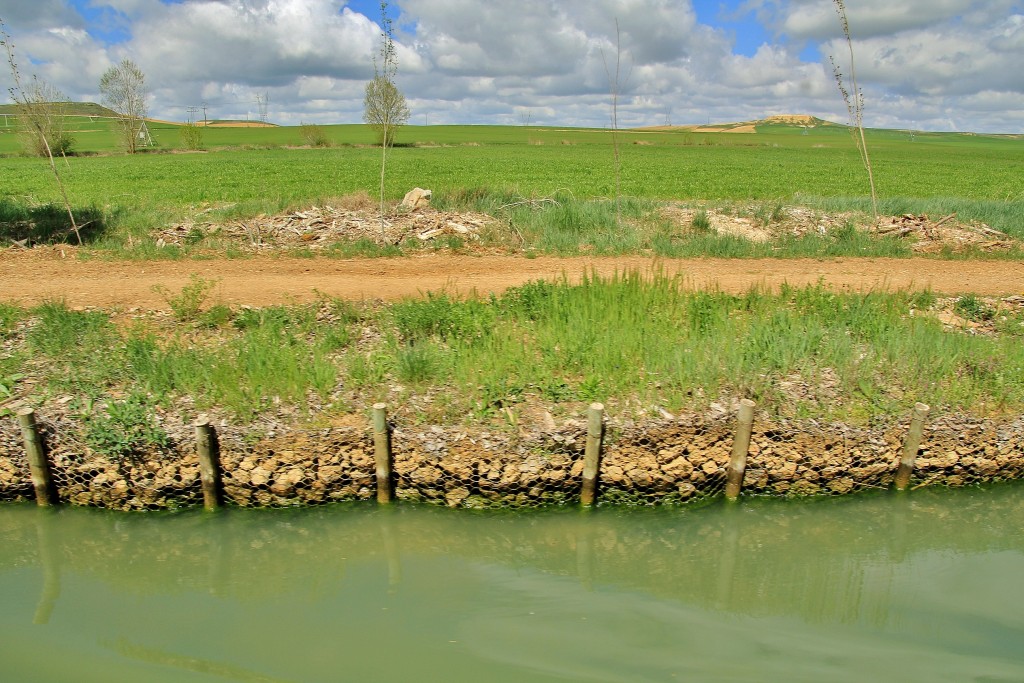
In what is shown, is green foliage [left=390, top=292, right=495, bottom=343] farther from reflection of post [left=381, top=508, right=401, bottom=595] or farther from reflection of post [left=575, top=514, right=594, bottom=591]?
reflection of post [left=575, top=514, right=594, bottom=591]

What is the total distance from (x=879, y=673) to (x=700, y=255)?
1006 centimetres

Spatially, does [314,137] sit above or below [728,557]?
above

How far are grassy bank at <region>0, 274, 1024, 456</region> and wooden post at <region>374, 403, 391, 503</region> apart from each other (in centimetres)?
61

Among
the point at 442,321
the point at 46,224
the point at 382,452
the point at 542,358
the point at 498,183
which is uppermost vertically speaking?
the point at 498,183

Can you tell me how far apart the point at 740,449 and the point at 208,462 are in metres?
4.97

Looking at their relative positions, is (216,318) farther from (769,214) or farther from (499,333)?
(769,214)

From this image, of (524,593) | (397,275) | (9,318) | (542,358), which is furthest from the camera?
(397,275)

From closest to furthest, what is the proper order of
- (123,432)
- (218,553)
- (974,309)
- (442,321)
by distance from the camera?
1. (218,553)
2. (123,432)
3. (442,321)
4. (974,309)

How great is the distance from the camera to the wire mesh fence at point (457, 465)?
6859mm

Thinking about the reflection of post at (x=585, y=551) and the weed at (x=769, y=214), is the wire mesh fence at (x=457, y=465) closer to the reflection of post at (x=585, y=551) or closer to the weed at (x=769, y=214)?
the reflection of post at (x=585, y=551)

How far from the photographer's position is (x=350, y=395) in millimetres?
7727

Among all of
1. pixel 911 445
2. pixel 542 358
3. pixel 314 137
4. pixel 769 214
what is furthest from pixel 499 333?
pixel 314 137

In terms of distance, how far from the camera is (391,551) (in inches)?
254

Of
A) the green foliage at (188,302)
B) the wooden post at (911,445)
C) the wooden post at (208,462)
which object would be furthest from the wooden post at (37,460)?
the wooden post at (911,445)
